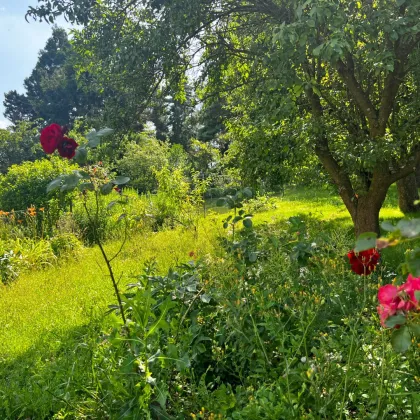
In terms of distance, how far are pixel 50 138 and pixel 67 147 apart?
92 millimetres

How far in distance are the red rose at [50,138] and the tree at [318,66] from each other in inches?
69.7

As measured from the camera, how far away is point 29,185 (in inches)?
362

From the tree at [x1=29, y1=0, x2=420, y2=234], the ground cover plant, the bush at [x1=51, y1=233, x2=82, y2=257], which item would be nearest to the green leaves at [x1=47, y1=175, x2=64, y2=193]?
the ground cover plant

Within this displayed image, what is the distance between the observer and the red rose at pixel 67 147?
191 cm

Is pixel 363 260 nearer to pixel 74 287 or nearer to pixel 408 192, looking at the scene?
pixel 74 287

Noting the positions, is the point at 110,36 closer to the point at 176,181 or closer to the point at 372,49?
the point at 372,49

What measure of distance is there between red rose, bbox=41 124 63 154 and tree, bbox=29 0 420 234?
1771mm

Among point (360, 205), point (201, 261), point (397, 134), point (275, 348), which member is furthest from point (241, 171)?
point (275, 348)

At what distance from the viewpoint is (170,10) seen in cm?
380

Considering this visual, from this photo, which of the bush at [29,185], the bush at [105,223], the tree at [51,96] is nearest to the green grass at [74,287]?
the bush at [105,223]

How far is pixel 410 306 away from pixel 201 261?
1955 mm

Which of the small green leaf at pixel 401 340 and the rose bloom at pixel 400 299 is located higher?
the rose bloom at pixel 400 299

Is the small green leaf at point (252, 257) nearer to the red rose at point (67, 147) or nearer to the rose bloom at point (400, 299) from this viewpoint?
the red rose at point (67, 147)

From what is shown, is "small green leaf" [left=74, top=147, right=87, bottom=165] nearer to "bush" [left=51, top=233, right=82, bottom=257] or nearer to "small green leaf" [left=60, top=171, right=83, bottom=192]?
"small green leaf" [left=60, top=171, right=83, bottom=192]
